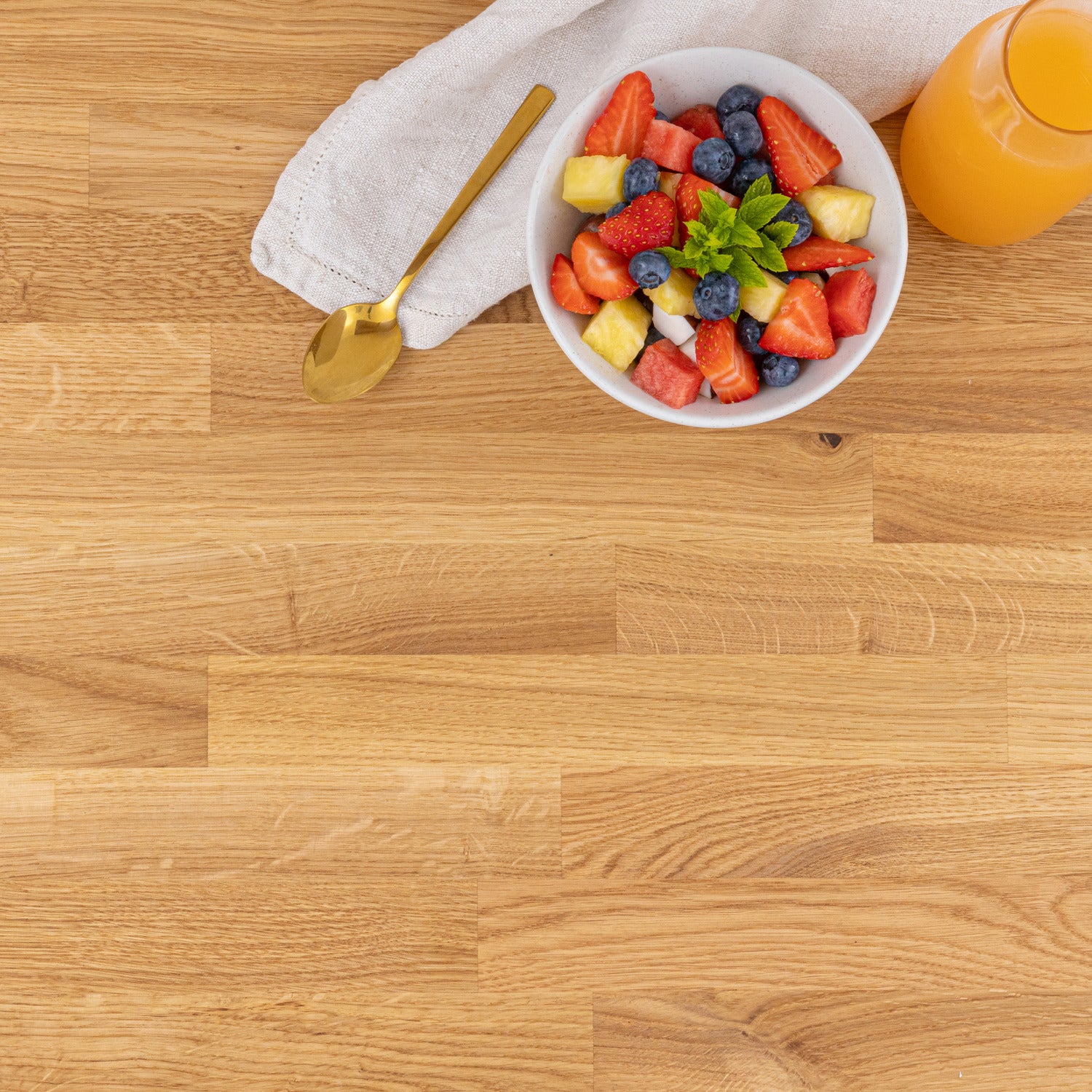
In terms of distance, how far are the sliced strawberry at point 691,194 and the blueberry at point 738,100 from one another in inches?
2.4

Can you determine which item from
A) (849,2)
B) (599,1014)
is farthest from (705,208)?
(599,1014)

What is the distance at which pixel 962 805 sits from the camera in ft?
2.64

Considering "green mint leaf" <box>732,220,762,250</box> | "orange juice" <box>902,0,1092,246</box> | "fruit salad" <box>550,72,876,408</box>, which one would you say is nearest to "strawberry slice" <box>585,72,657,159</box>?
"fruit salad" <box>550,72,876,408</box>

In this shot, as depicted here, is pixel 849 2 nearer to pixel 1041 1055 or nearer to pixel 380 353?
pixel 380 353

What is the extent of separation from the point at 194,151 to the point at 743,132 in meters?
0.43

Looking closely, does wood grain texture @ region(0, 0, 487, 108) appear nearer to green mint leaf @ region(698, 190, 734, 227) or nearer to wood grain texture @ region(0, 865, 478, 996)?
green mint leaf @ region(698, 190, 734, 227)

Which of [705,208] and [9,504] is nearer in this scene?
[705,208]

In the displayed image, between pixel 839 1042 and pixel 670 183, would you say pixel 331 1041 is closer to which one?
pixel 839 1042

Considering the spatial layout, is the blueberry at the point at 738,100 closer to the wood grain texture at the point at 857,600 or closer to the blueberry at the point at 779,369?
the blueberry at the point at 779,369

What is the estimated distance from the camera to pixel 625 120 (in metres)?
0.66

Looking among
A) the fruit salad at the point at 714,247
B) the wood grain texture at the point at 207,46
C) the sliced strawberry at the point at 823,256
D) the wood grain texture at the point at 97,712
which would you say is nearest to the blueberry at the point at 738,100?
the fruit salad at the point at 714,247

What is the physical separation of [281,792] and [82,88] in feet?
1.93

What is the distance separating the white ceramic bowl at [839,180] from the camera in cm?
66

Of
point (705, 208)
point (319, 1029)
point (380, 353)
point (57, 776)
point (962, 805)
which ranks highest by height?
point (705, 208)
